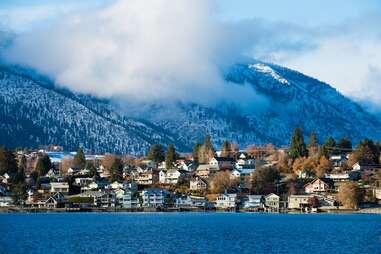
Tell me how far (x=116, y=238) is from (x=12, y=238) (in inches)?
443

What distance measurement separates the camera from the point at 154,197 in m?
174

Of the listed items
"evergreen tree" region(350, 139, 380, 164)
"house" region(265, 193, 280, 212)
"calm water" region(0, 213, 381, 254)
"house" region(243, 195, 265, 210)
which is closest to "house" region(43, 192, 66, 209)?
"house" region(243, 195, 265, 210)

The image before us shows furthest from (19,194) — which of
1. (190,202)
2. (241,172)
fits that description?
(241,172)

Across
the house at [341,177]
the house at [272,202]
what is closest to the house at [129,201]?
the house at [272,202]

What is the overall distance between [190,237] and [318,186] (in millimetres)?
79112

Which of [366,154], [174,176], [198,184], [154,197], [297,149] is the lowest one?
[154,197]

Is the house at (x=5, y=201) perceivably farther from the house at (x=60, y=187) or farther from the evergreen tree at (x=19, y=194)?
the house at (x=60, y=187)

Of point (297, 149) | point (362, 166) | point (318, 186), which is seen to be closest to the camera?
point (318, 186)

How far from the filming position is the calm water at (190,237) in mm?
82812

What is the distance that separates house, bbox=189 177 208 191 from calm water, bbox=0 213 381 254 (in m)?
55.6

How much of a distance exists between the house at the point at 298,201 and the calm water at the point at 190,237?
124 feet

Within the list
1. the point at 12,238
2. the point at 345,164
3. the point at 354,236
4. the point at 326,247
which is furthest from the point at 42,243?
the point at 345,164

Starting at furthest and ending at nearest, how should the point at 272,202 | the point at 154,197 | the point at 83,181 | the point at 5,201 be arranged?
1. the point at 83,181
2. the point at 5,201
3. the point at 154,197
4. the point at 272,202

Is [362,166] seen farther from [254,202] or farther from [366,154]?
[254,202]
